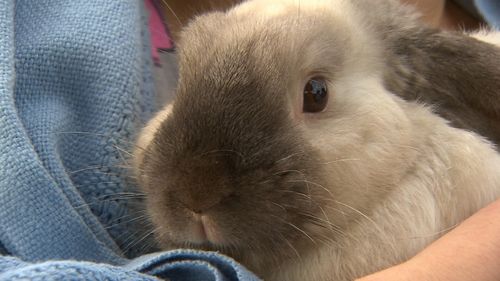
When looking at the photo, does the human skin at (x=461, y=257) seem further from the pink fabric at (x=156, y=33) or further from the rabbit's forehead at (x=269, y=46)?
the pink fabric at (x=156, y=33)

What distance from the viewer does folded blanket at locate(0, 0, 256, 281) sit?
1272mm

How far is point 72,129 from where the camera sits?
1.55m

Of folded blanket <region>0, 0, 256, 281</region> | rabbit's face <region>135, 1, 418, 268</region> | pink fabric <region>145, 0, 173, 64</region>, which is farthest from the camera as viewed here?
pink fabric <region>145, 0, 173, 64</region>

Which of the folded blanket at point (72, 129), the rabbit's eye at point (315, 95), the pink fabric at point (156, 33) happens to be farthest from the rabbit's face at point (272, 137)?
the pink fabric at point (156, 33)

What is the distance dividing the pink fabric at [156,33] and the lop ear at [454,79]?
2.59 feet

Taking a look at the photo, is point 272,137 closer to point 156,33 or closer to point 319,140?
point 319,140

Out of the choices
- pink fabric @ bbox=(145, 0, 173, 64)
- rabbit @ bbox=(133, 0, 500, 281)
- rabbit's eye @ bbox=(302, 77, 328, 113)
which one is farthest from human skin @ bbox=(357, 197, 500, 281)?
pink fabric @ bbox=(145, 0, 173, 64)

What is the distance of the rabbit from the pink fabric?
44 centimetres

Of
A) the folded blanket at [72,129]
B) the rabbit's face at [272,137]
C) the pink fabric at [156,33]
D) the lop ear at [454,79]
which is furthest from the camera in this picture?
the pink fabric at [156,33]

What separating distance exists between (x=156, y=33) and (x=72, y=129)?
602 millimetres

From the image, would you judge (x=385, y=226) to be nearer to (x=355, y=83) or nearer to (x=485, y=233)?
(x=485, y=233)

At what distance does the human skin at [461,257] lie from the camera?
1.15m

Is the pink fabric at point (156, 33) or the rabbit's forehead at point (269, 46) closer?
the rabbit's forehead at point (269, 46)

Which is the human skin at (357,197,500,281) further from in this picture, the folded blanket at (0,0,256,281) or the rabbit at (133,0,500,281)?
the folded blanket at (0,0,256,281)
